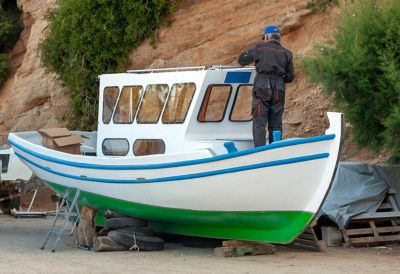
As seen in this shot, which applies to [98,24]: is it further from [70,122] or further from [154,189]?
[154,189]

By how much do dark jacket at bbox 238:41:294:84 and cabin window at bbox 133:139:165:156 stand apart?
1.85 m

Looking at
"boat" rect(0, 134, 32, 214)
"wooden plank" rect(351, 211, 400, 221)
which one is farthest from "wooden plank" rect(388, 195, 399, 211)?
"boat" rect(0, 134, 32, 214)

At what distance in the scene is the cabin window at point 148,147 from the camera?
14.4 meters

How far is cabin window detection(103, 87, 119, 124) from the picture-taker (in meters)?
15.3

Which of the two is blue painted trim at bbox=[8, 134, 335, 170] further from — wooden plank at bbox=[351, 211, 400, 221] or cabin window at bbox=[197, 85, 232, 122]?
wooden plank at bbox=[351, 211, 400, 221]

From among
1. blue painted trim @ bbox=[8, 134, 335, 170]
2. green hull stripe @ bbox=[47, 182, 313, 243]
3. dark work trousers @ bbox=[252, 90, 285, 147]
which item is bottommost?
green hull stripe @ bbox=[47, 182, 313, 243]

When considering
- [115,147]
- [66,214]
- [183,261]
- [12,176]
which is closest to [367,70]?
[183,261]

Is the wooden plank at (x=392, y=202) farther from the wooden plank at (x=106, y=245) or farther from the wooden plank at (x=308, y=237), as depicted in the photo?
the wooden plank at (x=106, y=245)

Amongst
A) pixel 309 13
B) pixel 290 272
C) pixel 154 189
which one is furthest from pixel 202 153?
pixel 309 13

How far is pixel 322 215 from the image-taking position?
47.2ft

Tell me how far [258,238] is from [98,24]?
34.0 feet

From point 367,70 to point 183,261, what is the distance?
13.2 feet

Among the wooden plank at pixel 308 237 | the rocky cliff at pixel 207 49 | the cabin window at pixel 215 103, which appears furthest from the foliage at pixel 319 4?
the wooden plank at pixel 308 237

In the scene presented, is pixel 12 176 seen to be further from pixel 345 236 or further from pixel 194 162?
pixel 345 236
